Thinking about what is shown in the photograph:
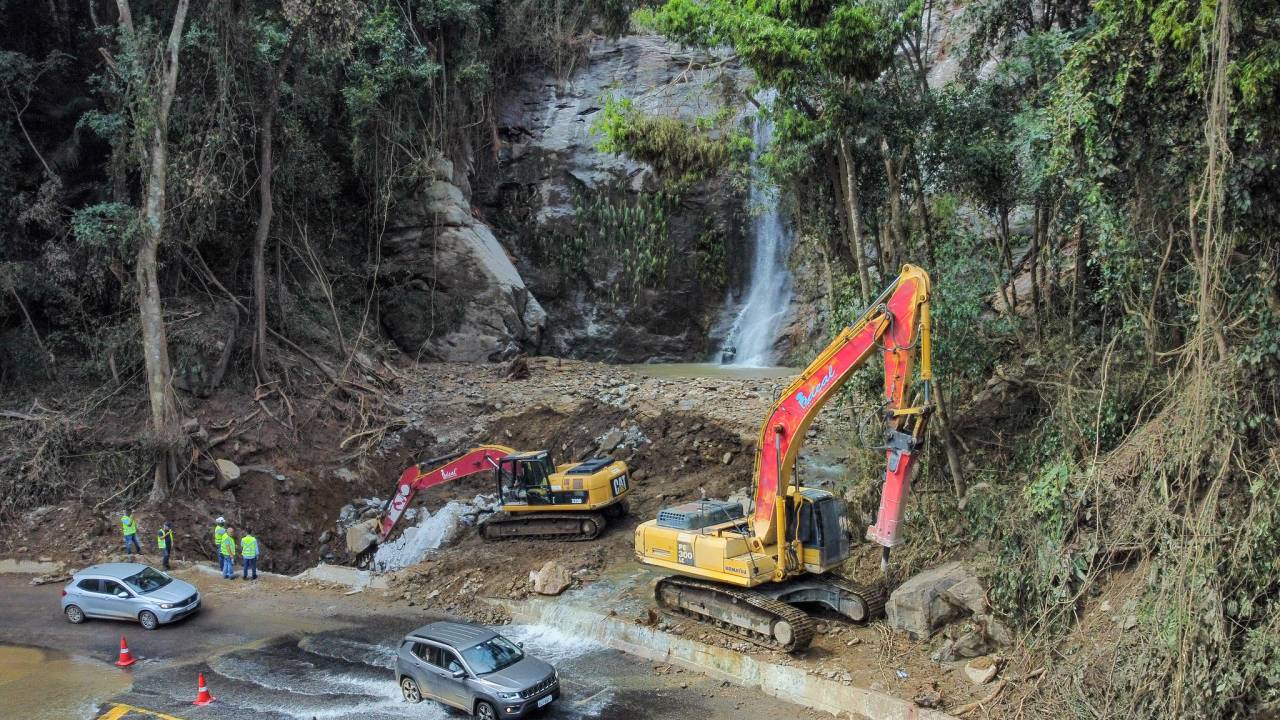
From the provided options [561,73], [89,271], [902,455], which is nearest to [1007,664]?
[902,455]

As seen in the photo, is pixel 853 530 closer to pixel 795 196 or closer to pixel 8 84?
pixel 795 196

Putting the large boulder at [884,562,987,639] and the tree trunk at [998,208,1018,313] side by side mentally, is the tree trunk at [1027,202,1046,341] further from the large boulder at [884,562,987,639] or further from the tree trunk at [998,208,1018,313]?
the large boulder at [884,562,987,639]

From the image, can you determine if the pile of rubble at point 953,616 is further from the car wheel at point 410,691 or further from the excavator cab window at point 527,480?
the excavator cab window at point 527,480

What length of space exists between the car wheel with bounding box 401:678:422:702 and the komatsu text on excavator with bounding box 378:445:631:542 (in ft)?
17.8

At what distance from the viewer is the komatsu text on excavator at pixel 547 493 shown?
16141 mm

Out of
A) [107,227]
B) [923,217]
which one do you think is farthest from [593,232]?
[923,217]

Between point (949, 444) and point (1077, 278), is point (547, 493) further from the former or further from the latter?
point (1077, 278)

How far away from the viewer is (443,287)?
96.8 feet

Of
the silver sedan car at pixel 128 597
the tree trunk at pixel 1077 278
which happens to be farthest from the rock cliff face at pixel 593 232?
the tree trunk at pixel 1077 278

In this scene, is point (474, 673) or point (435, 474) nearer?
point (474, 673)

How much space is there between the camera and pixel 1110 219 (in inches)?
425

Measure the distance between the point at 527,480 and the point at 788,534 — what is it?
6223mm

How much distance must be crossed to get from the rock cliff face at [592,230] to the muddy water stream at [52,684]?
70.7 ft

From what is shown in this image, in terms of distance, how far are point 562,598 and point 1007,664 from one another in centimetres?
659
